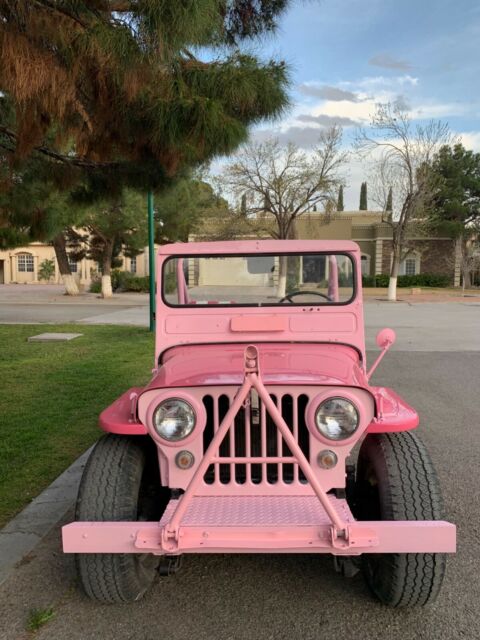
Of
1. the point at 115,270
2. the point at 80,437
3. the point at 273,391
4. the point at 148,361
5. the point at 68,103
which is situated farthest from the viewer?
the point at 115,270

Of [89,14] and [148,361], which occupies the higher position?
[89,14]

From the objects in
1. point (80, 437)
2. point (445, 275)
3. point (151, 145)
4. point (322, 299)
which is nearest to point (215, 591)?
point (322, 299)

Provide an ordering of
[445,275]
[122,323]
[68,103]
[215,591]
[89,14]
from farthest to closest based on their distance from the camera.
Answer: [445,275] → [122,323] → [68,103] → [89,14] → [215,591]

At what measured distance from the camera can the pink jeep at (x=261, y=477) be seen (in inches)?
85.9

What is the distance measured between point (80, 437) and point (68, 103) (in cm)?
285

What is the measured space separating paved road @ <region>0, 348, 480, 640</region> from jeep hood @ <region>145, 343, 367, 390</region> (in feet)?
3.39

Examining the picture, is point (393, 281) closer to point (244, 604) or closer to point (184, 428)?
point (244, 604)

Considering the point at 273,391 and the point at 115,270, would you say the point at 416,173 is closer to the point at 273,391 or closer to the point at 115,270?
the point at 115,270

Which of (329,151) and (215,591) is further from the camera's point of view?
(329,151)

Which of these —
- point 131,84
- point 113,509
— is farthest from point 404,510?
point 131,84

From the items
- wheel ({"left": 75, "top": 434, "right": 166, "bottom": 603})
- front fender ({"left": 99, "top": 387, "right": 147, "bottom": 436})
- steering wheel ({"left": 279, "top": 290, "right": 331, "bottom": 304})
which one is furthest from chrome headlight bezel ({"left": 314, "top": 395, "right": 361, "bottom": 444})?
steering wheel ({"left": 279, "top": 290, "right": 331, "bottom": 304})

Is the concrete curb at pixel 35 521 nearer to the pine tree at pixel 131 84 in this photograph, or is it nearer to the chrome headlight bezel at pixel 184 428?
the chrome headlight bezel at pixel 184 428

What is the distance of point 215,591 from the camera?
272cm

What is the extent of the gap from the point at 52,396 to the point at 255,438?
4.55 metres
